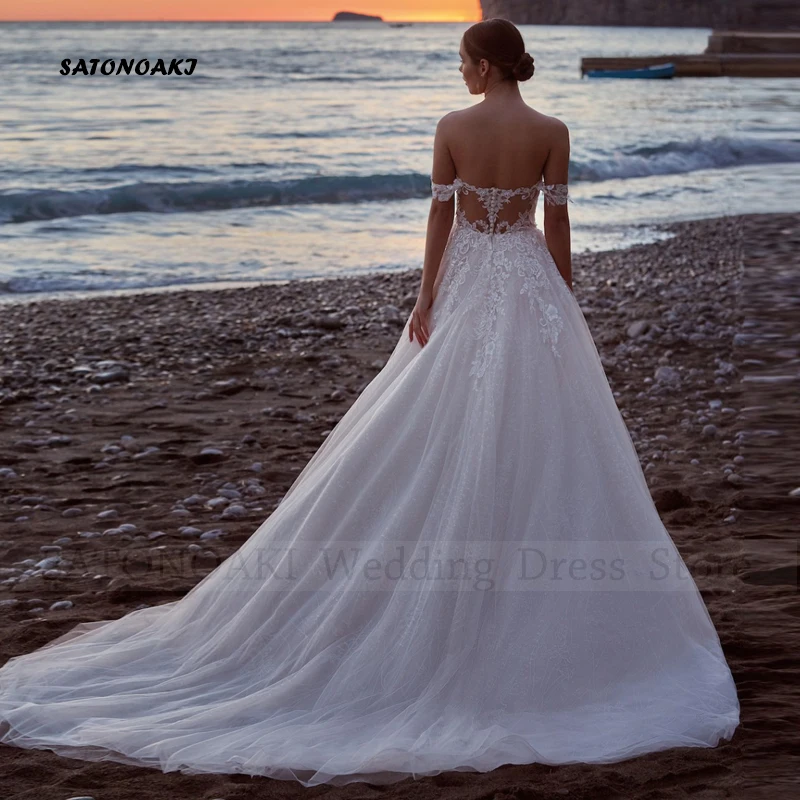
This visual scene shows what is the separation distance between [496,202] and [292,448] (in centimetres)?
315

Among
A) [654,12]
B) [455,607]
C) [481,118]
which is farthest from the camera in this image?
[481,118]

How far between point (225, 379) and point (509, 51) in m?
5.00

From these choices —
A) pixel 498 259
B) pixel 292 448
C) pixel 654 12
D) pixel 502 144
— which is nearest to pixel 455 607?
pixel 498 259

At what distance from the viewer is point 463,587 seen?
3.35 m

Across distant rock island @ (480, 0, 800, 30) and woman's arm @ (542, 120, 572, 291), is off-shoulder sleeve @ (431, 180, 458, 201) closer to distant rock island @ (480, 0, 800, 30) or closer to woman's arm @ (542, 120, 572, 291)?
woman's arm @ (542, 120, 572, 291)

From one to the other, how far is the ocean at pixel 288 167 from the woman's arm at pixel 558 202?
581 mm

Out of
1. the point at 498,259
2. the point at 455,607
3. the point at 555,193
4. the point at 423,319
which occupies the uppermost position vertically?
the point at 555,193

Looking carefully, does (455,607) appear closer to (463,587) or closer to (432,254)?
(463,587)

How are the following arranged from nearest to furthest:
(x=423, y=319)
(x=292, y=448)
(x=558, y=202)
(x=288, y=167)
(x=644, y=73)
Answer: (x=558, y=202), (x=423, y=319), (x=292, y=448), (x=288, y=167), (x=644, y=73)

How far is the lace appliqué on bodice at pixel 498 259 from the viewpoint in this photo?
3.62 meters

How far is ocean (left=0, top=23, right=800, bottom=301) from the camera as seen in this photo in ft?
43.0

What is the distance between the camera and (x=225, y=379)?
8.03m

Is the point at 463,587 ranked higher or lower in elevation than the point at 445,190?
lower

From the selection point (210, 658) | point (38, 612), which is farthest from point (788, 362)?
point (38, 612)
